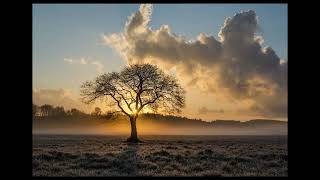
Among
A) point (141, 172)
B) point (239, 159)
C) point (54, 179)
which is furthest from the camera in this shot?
point (239, 159)

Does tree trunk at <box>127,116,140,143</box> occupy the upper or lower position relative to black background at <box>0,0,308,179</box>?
→ lower

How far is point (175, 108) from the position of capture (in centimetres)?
3173

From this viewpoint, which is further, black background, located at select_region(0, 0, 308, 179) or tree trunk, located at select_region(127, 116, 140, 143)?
tree trunk, located at select_region(127, 116, 140, 143)
